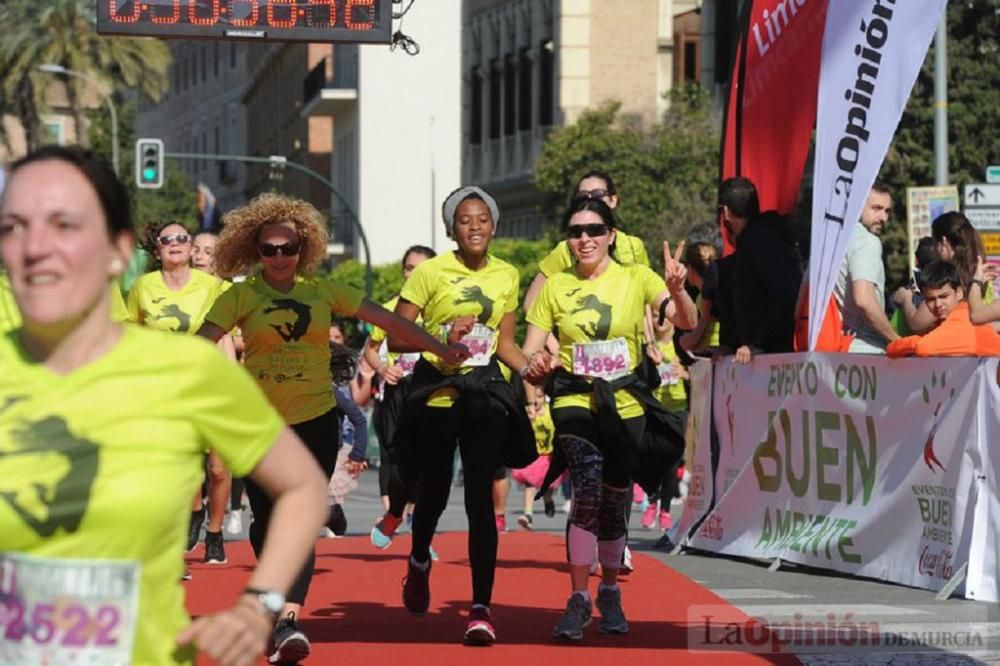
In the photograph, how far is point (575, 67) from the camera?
58.9 metres

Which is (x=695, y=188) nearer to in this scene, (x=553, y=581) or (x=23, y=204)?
(x=553, y=581)

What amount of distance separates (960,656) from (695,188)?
38.2 metres

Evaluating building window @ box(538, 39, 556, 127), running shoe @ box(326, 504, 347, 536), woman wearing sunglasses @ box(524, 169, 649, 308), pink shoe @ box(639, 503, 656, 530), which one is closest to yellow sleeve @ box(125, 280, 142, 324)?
running shoe @ box(326, 504, 347, 536)

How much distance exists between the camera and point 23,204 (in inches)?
151

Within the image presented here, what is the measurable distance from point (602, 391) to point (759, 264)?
11.2 feet

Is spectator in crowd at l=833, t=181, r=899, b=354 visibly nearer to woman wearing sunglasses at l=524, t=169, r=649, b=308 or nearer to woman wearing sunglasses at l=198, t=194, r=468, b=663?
woman wearing sunglasses at l=524, t=169, r=649, b=308

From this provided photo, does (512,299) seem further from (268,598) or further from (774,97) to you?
(268,598)

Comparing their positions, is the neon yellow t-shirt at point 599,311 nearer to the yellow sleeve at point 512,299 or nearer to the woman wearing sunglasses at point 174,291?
the yellow sleeve at point 512,299

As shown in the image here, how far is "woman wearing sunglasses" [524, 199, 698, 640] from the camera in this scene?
9969 mm

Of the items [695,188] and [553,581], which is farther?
[695,188]

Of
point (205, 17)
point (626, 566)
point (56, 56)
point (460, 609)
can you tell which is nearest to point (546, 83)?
point (56, 56)

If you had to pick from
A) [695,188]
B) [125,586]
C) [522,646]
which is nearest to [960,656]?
[522,646]

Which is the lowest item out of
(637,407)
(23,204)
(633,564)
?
(633,564)

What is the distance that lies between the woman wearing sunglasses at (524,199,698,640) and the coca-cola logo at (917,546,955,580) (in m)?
1.57
